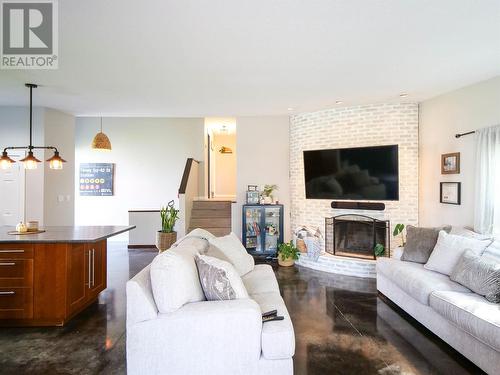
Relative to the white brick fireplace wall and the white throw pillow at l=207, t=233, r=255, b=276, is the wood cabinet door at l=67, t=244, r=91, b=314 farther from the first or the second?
the white brick fireplace wall

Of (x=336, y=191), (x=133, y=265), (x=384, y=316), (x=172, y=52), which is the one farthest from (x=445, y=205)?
(x=133, y=265)

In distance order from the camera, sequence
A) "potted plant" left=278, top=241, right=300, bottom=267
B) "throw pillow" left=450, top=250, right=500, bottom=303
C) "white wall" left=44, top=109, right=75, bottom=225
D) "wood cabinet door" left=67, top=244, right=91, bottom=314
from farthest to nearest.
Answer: "potted plant" left=278, top=241, right=300, bottom=267 → "white wall" left=44, top=109, right=75, bottom=225 → "wood cabinet door" left=67, top=244, right=91, bottom=314 → "throw pillow" left=450, top=250, right=500, bottom=303

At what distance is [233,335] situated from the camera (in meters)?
1.95

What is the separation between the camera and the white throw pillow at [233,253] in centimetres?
307

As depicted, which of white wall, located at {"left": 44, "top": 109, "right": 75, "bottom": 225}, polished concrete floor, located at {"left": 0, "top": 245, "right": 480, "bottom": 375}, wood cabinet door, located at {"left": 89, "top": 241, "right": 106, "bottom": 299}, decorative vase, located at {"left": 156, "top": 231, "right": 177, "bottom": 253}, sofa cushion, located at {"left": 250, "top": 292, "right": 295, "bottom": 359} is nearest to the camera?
sofa cushion, located at {"left": 250, "top": 292, "right": 295, "bottom": 359}

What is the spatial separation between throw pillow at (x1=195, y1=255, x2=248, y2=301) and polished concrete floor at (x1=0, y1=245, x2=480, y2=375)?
0.79 m

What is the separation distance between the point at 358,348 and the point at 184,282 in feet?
5.40

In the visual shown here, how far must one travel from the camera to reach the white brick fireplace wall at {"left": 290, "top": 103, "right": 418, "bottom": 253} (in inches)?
191

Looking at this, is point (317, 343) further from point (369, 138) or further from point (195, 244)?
point (369, 138)

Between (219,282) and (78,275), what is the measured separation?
197cm

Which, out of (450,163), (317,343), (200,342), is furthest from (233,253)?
(450,163)

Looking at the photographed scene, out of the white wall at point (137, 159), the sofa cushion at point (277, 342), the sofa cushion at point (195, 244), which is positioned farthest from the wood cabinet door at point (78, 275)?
the white wall at point (137, 159)

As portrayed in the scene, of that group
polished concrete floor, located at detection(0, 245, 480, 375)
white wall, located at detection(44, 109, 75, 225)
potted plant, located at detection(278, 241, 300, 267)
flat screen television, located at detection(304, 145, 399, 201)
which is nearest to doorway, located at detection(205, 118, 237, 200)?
white wall, located at detection(44, 109, 75, 225)

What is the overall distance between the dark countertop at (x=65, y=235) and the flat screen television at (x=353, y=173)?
3195 millimetres
